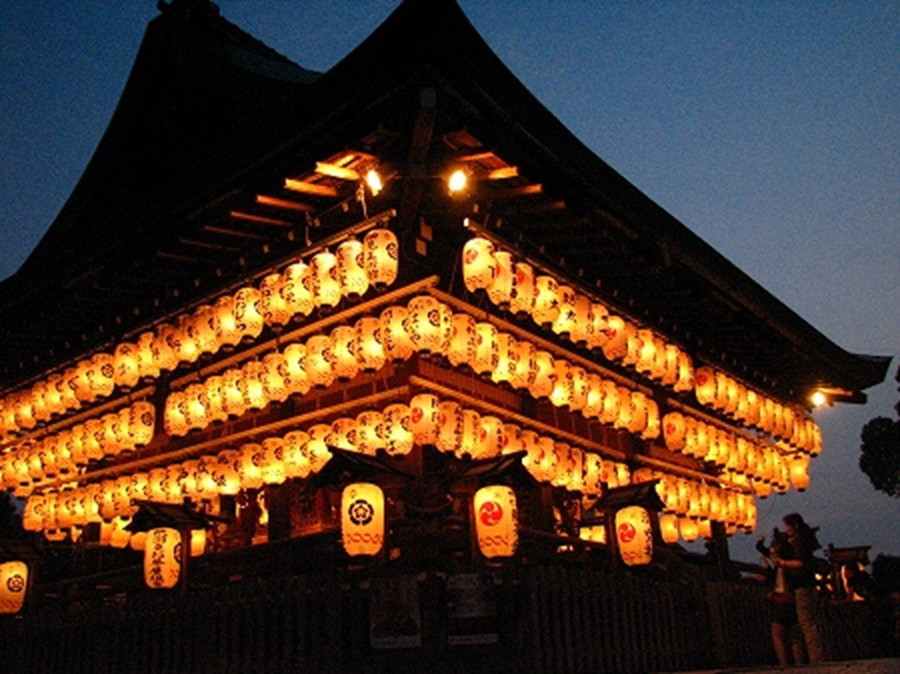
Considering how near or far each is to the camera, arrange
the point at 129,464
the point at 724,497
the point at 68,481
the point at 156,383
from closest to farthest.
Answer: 1. the point at 156,383
2. the point at 129,464
3. the point at 68,481
4. the point at 724,497

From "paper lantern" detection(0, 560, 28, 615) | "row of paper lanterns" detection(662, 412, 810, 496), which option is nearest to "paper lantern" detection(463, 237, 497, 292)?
"row of paper lanterns" detection(662, 412, 810, 496)

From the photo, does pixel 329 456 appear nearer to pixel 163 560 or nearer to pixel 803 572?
pixel 163 560

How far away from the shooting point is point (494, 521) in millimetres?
9883

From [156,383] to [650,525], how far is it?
904cm

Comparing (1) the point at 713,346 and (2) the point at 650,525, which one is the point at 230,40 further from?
(2) the point at 650,525

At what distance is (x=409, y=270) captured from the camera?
12.4m

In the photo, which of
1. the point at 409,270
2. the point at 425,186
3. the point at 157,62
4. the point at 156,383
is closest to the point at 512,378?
the point at 409,270

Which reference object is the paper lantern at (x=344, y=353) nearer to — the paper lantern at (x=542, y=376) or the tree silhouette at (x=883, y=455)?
the paper lantern at (x=542, y=376)

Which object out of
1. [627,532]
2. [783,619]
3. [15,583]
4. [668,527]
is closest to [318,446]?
[627,532]

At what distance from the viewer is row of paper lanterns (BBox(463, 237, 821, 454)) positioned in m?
11.6

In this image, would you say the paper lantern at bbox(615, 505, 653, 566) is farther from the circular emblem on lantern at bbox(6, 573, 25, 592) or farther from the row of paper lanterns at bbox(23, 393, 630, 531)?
the circular emblem on lantern at bbox(6, 573, 25, 592)

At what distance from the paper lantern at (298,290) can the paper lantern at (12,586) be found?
6.03 metres

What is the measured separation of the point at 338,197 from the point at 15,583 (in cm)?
778

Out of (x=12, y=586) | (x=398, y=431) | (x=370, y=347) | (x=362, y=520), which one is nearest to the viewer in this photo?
(x=362, y=520)
